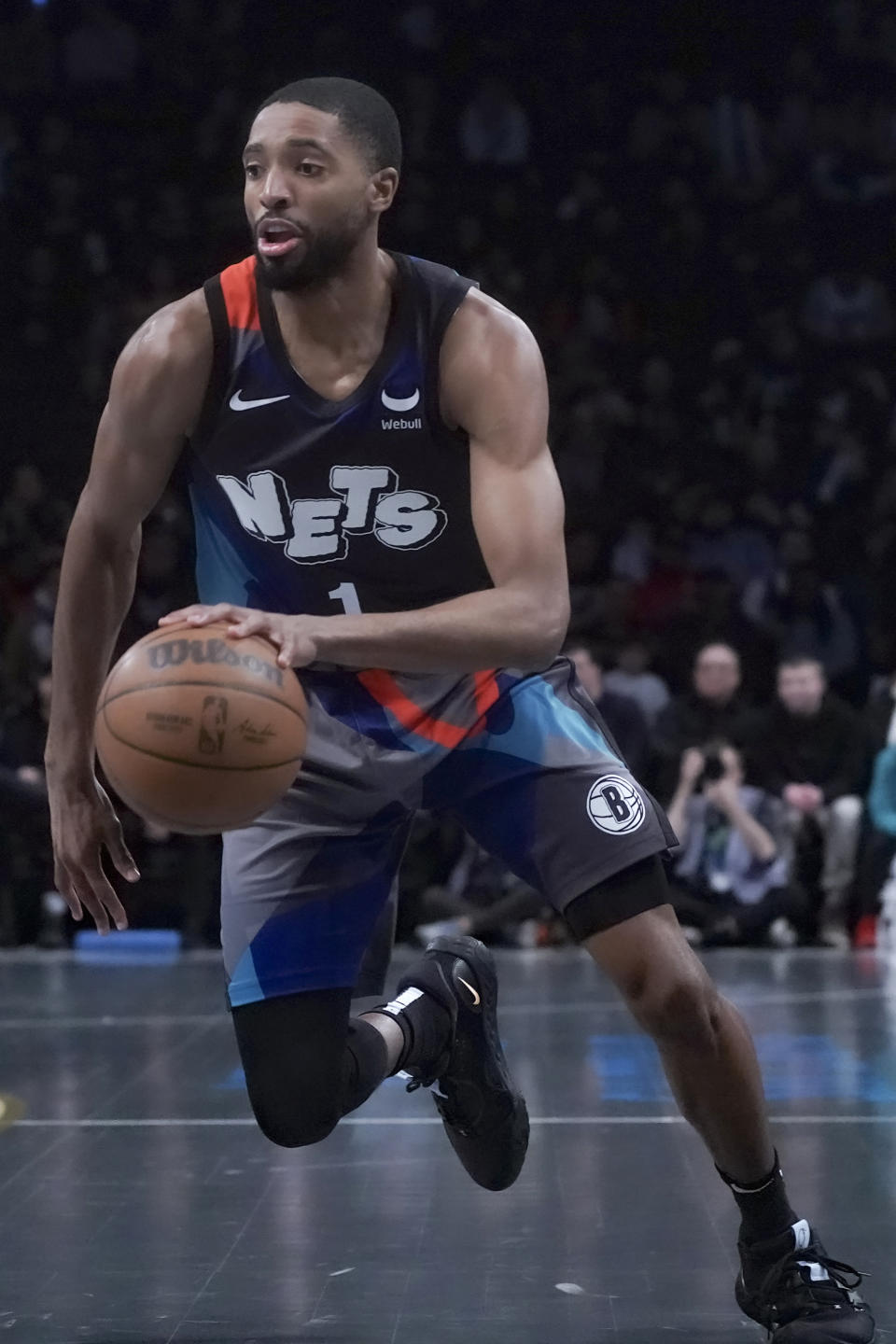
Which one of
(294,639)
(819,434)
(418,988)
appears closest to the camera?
(294,639)

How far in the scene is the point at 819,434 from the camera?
12.1m

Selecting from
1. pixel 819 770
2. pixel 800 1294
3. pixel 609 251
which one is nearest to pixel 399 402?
pixel 800 1294

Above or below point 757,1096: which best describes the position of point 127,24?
above

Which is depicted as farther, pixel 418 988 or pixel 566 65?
pixel 566 65

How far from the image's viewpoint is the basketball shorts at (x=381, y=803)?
9.92ft

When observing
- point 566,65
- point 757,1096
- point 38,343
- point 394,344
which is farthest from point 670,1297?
point 566,65

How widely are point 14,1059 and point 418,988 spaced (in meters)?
2.85

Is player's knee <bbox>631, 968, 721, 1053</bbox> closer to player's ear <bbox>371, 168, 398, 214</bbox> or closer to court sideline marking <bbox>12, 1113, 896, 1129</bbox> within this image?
player's ear <bbox>371, 168, 398, 214</bbox>

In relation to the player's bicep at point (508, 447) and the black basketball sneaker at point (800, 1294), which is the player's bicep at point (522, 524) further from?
the black basketball sneaker at point (800, 1294)

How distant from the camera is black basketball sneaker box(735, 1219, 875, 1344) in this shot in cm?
284

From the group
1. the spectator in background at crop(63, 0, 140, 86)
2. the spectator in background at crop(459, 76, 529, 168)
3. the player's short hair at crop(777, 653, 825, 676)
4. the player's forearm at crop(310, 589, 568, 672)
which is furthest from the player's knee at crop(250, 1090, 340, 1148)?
the spectator in background at crop(63, 0, 140, 86)

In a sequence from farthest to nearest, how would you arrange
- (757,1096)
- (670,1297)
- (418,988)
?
(418,988) → (670,1297) → (757,1096)

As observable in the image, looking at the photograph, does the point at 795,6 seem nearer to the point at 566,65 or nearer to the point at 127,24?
the point at 566,65

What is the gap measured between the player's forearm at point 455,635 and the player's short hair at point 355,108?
728mm
